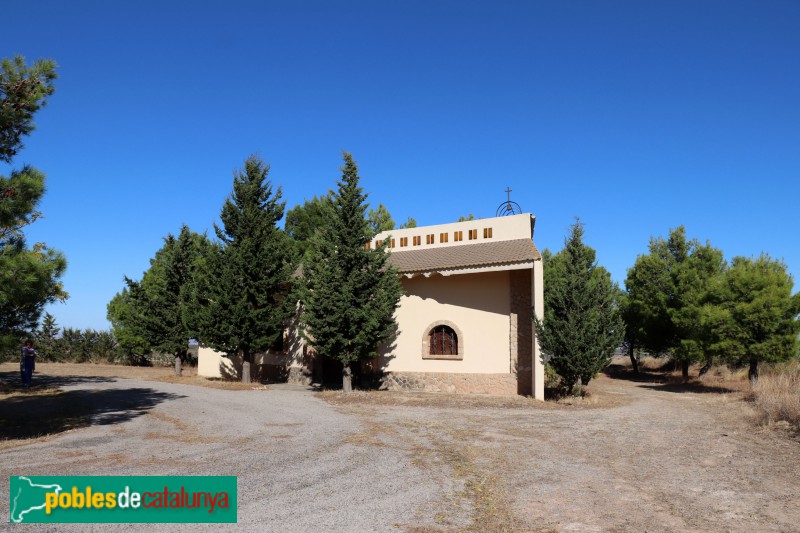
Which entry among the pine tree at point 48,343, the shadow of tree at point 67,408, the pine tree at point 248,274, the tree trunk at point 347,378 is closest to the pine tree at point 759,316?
the tree trunk at point 347,378

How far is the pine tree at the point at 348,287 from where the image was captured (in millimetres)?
18391

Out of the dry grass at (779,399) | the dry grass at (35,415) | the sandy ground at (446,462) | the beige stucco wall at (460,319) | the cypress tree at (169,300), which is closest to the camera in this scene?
the sandy ground at (446,462)

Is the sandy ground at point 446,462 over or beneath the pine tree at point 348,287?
beneath

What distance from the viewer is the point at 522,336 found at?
19.6 metres

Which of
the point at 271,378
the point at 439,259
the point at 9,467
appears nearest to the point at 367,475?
the point at 9,467

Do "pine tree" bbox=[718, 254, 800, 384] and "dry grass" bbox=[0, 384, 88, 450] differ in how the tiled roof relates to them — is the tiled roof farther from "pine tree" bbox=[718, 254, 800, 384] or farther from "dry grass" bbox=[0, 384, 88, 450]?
"dry grass" bbox=[0, 384, 88, 450]

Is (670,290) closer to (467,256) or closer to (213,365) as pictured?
(467,256)

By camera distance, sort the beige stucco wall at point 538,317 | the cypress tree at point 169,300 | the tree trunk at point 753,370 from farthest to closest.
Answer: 1. the cypress tree at point 169,300
2. the tree trunk at point 753,370
3. the beige stucco wall at point 538,317

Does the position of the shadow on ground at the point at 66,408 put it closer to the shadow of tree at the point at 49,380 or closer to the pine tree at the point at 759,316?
the shadow of tree at the point at 49,380

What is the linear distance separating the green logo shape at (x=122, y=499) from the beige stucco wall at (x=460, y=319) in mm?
14296

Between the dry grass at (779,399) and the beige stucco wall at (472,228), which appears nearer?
the dry grass at (779,399)

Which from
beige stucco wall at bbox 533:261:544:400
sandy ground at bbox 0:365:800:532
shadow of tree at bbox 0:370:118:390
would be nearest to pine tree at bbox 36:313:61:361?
shadow of tree at bbox 0:370:118:390

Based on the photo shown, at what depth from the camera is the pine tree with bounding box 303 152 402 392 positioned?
18391 millimetres

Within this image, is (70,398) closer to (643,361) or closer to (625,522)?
(625,522)
